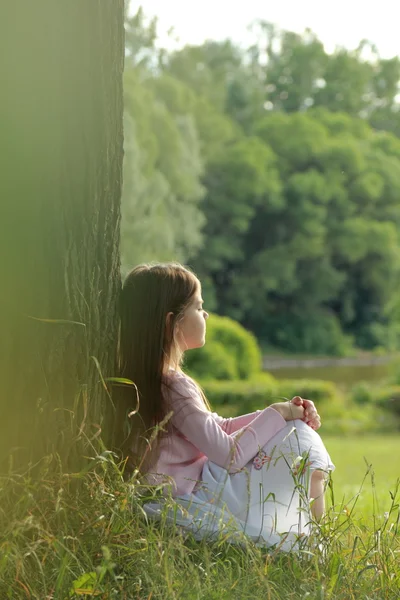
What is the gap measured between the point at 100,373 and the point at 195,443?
1.49 feet

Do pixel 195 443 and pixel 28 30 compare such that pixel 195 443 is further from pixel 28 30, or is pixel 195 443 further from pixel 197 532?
pixel 28 30

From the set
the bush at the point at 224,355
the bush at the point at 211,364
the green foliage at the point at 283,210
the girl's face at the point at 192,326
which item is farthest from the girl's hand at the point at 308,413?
the green foliage at the point at 283,210

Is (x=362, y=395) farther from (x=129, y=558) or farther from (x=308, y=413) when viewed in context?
(x=129, y=558)

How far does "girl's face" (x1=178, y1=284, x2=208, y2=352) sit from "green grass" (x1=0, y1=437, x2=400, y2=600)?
0.59 meters

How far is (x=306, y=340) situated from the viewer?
41.0m

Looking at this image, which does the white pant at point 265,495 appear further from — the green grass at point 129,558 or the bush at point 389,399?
the bush at point 389,399

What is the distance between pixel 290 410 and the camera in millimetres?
3242

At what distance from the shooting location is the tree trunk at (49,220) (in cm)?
291

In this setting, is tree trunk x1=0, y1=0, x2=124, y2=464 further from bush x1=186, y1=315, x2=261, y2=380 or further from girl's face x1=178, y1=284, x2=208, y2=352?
bush x1=186, y1=315, x2=261, y2=380

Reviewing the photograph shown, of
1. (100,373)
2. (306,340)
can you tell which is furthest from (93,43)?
(306,340)

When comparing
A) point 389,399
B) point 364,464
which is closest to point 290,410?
point 364,464

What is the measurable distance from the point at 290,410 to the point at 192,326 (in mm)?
435

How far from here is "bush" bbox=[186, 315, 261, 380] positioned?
17.1 m

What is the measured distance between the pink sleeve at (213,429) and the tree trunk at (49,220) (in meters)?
0.29
